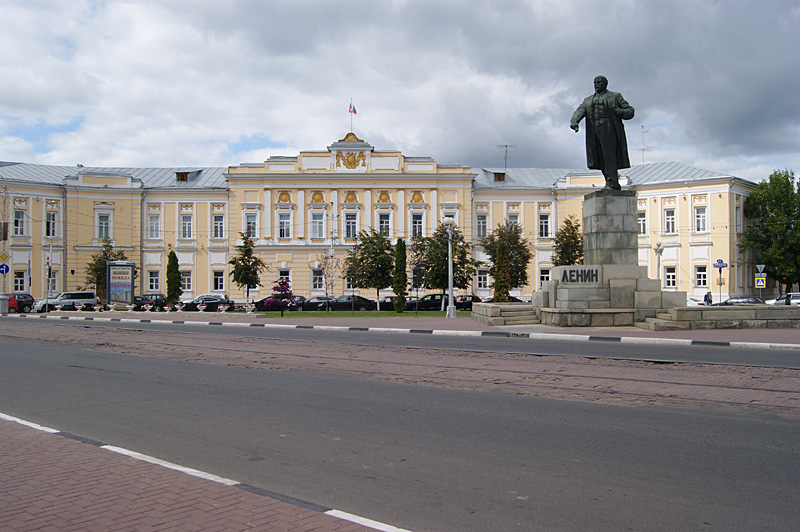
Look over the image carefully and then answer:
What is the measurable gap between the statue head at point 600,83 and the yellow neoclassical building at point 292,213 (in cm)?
3656

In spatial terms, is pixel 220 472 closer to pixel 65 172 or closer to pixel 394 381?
pixel 394 381

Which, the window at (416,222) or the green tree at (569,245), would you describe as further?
the window at (416,222)

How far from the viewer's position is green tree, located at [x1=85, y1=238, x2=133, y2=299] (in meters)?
55.4

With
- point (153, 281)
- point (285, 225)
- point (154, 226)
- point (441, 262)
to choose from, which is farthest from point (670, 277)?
point (154, 226)

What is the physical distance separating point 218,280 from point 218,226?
5.17 metres

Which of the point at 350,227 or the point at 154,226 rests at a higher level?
the point at 154,226

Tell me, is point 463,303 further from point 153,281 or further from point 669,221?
point 153,281

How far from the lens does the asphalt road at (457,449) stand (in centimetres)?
490

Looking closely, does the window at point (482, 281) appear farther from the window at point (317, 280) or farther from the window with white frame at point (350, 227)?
the window at point (317, 280)

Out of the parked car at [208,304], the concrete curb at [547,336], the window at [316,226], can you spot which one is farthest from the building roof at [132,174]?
the concrete curb at [547,336]

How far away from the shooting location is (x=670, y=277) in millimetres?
56312

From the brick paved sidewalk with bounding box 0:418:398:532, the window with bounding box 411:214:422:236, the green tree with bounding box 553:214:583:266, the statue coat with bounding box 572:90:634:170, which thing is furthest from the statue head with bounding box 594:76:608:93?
the window with bounding box 411:214:422:236

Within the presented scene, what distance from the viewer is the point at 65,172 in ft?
208

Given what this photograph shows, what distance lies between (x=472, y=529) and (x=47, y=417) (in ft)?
21.1
